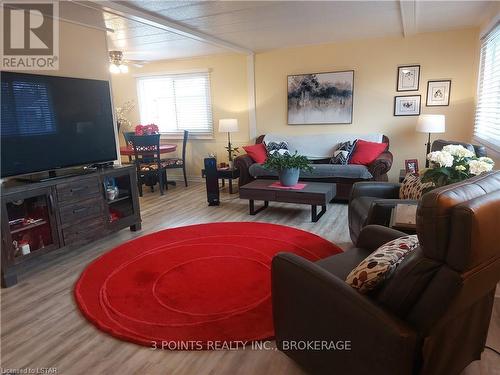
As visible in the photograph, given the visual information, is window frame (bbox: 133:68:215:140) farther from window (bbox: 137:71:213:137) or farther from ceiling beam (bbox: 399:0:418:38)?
ceiling beam (bbox: 399:0:418:38)

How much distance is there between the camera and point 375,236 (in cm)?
203

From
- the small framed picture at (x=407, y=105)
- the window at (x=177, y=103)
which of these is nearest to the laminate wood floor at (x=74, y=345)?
the small framed picture at (x=407, y=105)

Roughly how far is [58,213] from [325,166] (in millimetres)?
3287

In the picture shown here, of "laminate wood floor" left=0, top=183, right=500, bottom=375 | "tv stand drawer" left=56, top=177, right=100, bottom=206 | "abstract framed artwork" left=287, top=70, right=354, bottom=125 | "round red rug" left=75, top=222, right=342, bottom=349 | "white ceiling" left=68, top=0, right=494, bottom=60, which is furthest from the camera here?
"abstract framed artwork" left=287, top=70, right=354, bottom=125

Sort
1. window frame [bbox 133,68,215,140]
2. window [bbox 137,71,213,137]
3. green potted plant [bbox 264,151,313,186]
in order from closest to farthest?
green potted plant [bbox 264,151,313,186] < window frame [bbox 133,68,215,140] < window [bbox 137,71,213,137]

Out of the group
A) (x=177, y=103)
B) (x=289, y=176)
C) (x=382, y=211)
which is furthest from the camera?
(x=177, y=103)

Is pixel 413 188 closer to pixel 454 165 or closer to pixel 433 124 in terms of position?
pixel 454 165

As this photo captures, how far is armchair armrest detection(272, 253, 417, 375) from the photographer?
45.5 inches

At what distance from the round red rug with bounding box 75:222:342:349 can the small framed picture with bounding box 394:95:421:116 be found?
2.70 metres

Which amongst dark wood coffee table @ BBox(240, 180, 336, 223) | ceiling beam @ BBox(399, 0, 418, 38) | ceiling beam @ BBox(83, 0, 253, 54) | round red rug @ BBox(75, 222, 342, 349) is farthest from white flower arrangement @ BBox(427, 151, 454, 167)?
ceiling beam @ BBox(83, 0, 253, 54)

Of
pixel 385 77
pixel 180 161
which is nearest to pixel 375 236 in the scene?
pixel 385 77

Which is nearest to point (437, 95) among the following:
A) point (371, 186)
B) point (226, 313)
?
point (371, 186)

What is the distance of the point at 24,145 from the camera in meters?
2.84

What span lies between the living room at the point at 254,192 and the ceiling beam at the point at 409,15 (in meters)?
0.05
